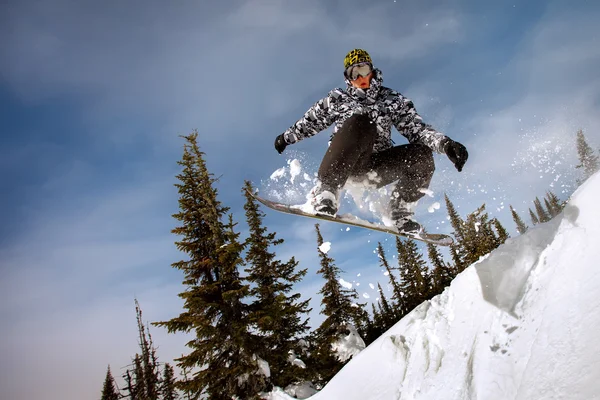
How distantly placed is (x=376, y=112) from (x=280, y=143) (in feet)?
4.86

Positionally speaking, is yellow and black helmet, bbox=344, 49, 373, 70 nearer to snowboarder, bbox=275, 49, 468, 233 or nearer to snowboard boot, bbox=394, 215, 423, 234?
snowboarder, bbox=275, 49, 468, 233

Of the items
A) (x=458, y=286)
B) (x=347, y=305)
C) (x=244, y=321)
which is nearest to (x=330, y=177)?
(x=458, y=286)

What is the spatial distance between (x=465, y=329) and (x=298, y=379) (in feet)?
32.2

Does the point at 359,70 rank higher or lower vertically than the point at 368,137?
higher

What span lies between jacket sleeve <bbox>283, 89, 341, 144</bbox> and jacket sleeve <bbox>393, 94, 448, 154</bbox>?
0.91 meters

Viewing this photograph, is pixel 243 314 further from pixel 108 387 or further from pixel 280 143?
pixel 108 387

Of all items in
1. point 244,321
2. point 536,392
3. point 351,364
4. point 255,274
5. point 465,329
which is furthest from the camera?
point 255,274

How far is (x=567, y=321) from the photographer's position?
220 centimetres

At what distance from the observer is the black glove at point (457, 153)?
3678mm

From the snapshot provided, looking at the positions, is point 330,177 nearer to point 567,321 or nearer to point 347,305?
point 567,321

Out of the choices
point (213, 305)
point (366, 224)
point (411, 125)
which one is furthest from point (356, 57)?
point (213, 305)

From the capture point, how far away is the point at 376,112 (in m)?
4.30

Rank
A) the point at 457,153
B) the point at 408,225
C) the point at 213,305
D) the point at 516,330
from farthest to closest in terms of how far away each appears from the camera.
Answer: the point at 213,305 < the point at 408,225 < the point at 457,153 < the point at 516,330

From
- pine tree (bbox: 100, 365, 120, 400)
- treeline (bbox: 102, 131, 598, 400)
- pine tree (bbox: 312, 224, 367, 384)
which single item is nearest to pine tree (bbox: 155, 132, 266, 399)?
treeline (bbox: 102, 131, 598, 400)
